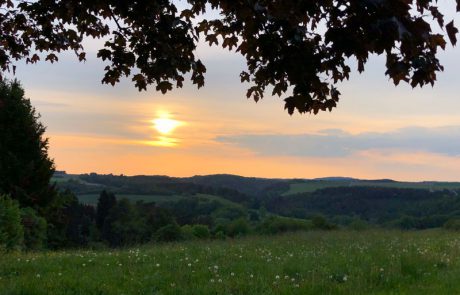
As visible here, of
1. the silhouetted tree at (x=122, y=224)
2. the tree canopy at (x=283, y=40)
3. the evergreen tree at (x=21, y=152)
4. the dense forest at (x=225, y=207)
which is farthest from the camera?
the silhouetted tree at (x=122, y=224)

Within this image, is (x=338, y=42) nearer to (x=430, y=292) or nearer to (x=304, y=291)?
(x=304, y=291)

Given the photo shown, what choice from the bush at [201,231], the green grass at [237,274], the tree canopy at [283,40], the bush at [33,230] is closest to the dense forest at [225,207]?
the bush at [201,231]

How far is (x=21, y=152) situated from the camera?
118 ft

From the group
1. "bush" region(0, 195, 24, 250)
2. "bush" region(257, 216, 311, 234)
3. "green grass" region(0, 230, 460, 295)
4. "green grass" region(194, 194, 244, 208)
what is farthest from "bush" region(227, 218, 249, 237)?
"green grass" region(0, 230, 460, 295)

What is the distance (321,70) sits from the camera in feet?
17.0

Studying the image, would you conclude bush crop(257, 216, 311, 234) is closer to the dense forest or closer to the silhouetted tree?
the dense forest

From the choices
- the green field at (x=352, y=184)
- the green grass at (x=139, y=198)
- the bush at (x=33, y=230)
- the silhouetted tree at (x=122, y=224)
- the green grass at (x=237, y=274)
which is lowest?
the silhouetted tree at (x=122, y=224)

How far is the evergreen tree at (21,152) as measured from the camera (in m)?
35.2

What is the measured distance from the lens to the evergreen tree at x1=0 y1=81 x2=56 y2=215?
1388 inches

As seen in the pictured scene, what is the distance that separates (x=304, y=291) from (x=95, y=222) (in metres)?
76.7

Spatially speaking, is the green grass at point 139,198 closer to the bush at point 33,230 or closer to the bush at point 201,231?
the bush at point 201,231

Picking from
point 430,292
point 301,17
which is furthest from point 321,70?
point 430,292

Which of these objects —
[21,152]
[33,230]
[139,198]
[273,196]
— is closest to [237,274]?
[33,230]

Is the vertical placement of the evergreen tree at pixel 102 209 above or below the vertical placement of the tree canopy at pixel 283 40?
below
